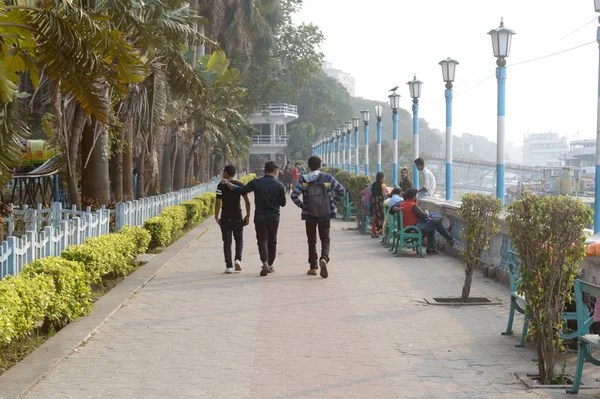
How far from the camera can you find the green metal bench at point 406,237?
14.6m

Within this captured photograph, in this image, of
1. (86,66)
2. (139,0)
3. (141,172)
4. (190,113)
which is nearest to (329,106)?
(190,113)

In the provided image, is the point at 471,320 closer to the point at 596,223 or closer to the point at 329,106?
the point at 596,223

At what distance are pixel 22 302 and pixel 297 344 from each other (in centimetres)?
234

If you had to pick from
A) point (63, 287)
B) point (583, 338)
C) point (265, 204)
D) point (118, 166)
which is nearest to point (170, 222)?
point (118, 166)

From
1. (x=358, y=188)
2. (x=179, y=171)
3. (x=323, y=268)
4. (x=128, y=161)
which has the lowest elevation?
(x=323, y=268)

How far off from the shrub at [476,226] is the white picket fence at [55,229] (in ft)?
15.2

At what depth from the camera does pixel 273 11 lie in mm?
46281

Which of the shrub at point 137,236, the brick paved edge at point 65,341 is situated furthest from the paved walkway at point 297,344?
the shrub at point 137,236

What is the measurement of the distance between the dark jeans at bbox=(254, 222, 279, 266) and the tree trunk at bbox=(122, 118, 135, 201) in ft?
27.4

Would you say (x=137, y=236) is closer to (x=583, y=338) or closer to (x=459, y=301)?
(x=459, y=301)

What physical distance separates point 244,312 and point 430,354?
258 centimetres

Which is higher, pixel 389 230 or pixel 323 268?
pixel 389 230

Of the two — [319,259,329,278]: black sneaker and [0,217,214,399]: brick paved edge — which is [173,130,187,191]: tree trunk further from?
[319,259,329,278]: black sneaker

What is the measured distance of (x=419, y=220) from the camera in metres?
14.8
